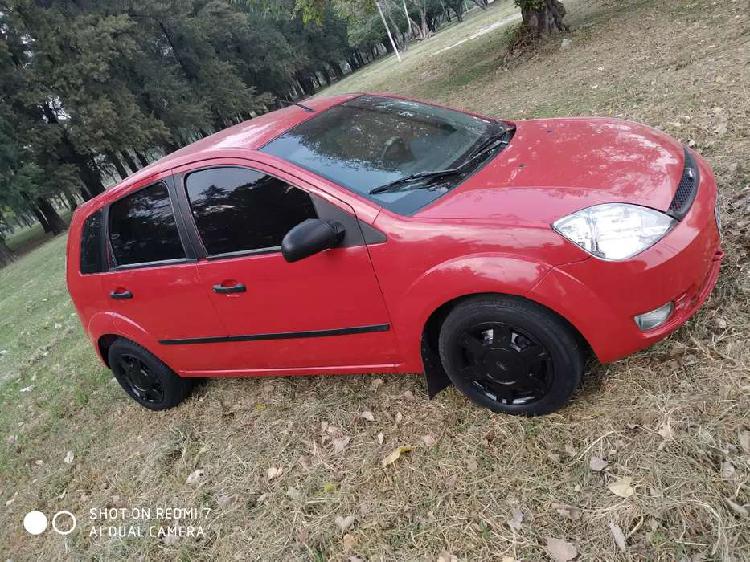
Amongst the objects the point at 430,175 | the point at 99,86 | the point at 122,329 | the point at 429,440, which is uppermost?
the point at 99,86

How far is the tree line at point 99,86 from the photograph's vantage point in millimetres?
26422

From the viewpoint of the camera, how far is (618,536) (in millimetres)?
2242

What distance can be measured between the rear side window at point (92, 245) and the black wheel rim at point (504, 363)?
2804 millimetres

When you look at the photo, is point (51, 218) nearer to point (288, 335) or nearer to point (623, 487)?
point (288, 335)

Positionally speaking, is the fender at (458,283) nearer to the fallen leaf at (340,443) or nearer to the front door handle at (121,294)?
the fallen leaf at (340,443)

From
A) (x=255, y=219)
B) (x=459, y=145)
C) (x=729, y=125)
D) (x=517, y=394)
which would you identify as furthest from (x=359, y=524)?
(x=729, y=125)

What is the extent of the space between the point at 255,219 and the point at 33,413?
4.01 metres

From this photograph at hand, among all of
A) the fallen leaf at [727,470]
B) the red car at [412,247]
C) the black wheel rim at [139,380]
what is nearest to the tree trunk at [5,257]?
the black wheel rim at [139,380]

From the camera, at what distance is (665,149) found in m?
3.01

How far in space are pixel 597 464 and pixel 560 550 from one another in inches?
17.9

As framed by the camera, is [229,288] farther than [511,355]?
Yes

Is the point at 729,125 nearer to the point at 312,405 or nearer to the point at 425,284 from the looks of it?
the point at 425,284

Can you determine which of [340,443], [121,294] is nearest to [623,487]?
[340,443]

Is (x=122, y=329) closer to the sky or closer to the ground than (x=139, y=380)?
closer to the sky
